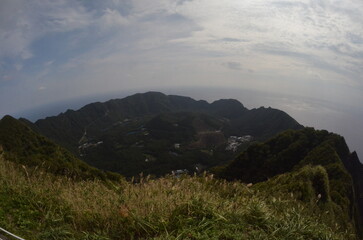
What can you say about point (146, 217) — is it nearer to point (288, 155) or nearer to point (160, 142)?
point (288, 155)

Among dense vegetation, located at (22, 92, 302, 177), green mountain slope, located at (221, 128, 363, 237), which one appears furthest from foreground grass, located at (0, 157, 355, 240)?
dense vegetation, located at (22, 92, 302, 177)

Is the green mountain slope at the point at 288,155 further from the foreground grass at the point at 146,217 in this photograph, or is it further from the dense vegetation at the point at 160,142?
the dense vegetation at the point at 160,142

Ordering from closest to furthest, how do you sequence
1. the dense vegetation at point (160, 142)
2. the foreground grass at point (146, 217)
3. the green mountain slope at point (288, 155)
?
the foreground grass at point (146, 217) < the green mountain slope at point (288, 155) < the dense vegetation at point (160, 142)

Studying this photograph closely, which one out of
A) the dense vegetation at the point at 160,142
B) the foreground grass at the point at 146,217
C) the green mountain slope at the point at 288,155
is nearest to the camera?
the foreground grass at the point at 146,217

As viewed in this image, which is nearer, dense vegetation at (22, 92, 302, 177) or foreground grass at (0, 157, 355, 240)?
foreground grass at (0, 157, 355, 240)

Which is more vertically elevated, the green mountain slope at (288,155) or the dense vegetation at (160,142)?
the green mountain slope at (288,155)

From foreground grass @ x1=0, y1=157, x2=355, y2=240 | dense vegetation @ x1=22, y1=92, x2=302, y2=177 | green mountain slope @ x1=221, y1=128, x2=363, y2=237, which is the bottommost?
dense vegetation @ x1=22, y1=92, x2=302, y2=177

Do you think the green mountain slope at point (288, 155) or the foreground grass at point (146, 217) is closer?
the foreground grass at point (146, 217)

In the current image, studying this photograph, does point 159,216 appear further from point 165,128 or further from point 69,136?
point 69,136

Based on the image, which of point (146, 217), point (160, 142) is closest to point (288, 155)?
point (146, 217)

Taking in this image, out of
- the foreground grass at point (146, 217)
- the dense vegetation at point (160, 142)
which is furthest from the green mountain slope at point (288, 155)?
the dense vegetation at point (160, 142)

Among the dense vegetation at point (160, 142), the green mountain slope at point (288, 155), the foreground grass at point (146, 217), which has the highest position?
the foreground grass at point (146, 217)

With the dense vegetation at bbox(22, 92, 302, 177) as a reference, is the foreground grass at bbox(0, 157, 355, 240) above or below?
above

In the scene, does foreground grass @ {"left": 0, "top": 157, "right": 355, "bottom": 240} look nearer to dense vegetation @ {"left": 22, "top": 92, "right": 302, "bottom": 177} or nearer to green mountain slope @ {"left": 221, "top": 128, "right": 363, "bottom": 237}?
green mountain slope @ {"left": 221, "top": 128, "right": 363, "bottom": 237}
